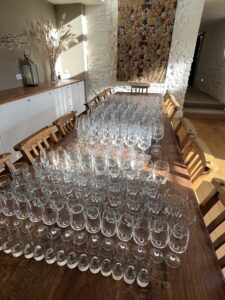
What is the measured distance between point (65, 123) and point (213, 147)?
255cm

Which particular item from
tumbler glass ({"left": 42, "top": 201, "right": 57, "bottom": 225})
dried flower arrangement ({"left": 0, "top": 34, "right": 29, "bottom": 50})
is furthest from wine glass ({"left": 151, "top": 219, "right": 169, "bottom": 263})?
dried flower arrangement ({"left": 0, "top": 34, "right": 29, "bottom": 50})

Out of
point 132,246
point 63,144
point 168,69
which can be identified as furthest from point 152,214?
point 168,69

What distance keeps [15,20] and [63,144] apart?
282 centimetres

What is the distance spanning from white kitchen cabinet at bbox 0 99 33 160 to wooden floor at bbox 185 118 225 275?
220cm

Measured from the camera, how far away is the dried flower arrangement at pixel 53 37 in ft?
11.8

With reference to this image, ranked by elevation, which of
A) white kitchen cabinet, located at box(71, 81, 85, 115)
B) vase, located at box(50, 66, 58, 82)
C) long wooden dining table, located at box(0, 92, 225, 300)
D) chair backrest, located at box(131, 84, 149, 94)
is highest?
vase, located at box(50, 66, 58, 82)

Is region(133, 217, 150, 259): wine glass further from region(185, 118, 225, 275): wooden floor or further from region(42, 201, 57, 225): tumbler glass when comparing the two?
region(185, 118, 225, 275): wooden floor

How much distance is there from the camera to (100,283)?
0.54 meters

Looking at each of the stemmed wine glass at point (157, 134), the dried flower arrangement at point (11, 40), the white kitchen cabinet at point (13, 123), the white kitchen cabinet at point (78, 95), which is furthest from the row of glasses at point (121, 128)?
the white kitchen cabinet at point (78, 95)

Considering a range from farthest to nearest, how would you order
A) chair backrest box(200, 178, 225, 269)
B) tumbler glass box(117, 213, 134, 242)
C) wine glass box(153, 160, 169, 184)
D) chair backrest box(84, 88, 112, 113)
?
chair backrest box(84, 88, 112, 113) → wine glass box(153, 160, 169, 184) → chair backrest box(200, 178, 225, 269) → tumbler glass box(117, 213, 134, 242)

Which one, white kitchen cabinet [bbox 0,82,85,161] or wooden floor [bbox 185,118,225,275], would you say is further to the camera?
white kitchen cabinet [bbox 0,82,85,161]

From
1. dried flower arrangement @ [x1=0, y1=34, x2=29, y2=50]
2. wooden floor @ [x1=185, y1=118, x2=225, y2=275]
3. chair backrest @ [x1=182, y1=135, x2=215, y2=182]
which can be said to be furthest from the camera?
dried flower arrangement @ [x1=0, y1=34, x2=29, y2=50]

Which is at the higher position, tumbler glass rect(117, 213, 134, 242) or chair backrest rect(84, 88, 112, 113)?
tumbler glass rect(117, 213, 134, 242)

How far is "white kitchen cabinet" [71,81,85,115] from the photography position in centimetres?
407
